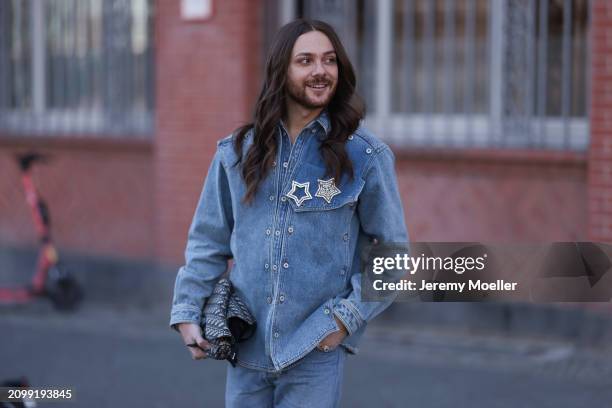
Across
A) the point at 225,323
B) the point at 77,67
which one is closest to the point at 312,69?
the point at 225,323

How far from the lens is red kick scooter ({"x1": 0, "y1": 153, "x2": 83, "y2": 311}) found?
28.0ft

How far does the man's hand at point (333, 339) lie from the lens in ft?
10.1

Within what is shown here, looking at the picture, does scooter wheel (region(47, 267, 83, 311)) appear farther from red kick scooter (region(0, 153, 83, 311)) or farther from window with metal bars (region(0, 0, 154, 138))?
window with metal bars (region(0, 0, 154, 138))

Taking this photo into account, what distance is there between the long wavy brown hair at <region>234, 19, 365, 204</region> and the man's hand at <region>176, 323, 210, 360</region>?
0.43m

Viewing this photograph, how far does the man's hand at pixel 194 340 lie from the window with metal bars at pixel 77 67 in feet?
19.9

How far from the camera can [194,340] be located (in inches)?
124

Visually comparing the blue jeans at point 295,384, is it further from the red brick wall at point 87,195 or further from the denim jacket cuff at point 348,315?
the red brick wall at point 87,195

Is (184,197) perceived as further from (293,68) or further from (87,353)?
(293,68)

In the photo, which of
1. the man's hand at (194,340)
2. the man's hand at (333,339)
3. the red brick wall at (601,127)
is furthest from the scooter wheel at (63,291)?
the man's hand at (333,339)

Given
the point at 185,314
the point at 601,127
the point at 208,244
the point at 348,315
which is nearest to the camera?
the point at 348,315

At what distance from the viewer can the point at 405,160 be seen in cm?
789

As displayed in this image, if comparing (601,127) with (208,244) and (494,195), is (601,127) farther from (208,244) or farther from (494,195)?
(208,244)

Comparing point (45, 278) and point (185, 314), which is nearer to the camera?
point (185, 314)

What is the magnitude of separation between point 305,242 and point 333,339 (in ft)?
1.01
